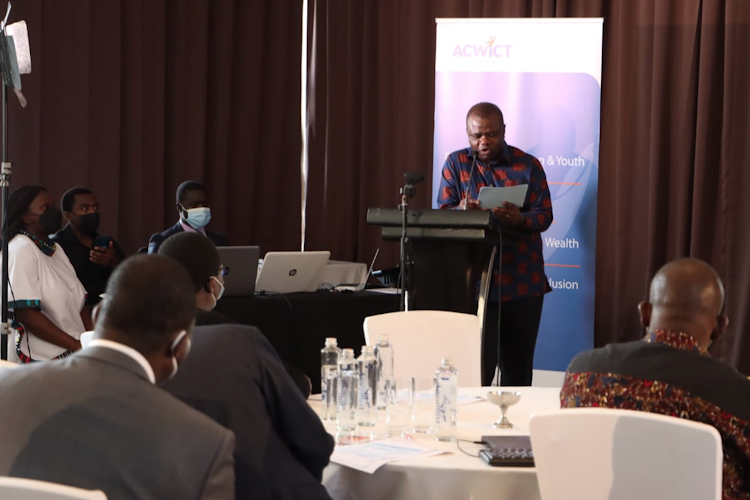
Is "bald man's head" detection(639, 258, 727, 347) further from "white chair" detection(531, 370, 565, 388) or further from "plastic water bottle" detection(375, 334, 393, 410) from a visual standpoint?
"white chair" detection(531, 370, 565, 388)

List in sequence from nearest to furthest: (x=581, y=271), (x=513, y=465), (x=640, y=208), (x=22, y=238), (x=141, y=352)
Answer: (x=141, y=352) → (x=513, y=465) → (x=22, y=238) → (x=581, y=271) → (x=640, y=208)

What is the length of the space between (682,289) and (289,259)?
3152 millimetres

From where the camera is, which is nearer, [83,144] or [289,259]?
[289,259]

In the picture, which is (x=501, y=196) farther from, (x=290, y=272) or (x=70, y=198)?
(x=70, y=198)

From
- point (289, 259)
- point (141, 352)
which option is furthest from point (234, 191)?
point (141, 352)

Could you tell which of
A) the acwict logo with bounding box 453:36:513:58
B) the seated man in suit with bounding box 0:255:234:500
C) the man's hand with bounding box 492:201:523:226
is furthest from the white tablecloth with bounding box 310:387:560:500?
the acwict logo with bounding box 453:36:513:58

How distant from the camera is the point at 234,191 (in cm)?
731

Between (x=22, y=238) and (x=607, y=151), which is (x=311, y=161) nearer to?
(x=607, y=151)

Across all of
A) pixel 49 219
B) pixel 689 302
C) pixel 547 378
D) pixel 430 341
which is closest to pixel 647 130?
pixel 547 378

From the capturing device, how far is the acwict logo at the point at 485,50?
19.0ft

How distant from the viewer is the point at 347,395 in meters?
2.50

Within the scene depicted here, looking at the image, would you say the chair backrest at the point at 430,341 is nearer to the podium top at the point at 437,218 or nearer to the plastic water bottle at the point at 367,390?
the podium top at the point at 437,218

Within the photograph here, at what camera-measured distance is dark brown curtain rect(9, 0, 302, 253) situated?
616cm

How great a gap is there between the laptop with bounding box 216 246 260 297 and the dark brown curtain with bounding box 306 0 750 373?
2501mm
